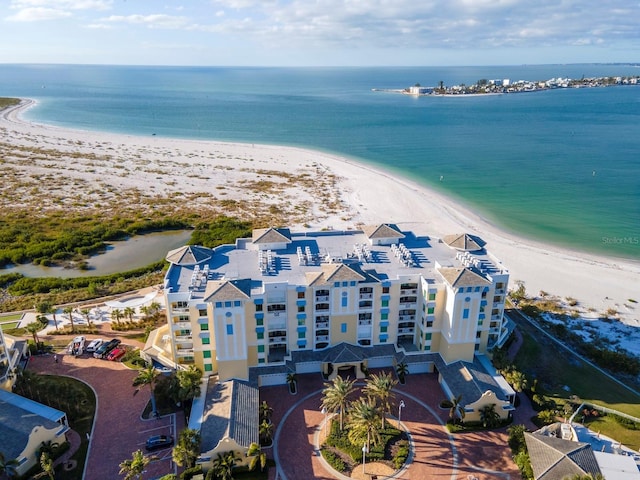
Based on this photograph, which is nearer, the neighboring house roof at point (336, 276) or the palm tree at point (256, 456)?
the palm tree at point (256, 456)

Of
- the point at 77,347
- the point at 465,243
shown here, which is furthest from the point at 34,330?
the point at 465,243

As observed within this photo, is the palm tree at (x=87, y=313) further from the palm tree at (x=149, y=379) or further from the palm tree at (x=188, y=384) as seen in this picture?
the palm tree at (x=188, y=384)

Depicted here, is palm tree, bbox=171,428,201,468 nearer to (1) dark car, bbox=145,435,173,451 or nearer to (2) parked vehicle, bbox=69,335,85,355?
(1) dark car, bbox=145,435,173,451

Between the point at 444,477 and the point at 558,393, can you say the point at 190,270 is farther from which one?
the point at 558,393

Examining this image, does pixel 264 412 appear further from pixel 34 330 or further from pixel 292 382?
pixel 34 330

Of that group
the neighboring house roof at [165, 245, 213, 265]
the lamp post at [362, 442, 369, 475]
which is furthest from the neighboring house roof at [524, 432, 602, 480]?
the neighboring house roof at [165, 245, 213, 265]

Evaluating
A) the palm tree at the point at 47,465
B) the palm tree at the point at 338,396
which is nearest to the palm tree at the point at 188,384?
the palm tree at the point at 47,465
